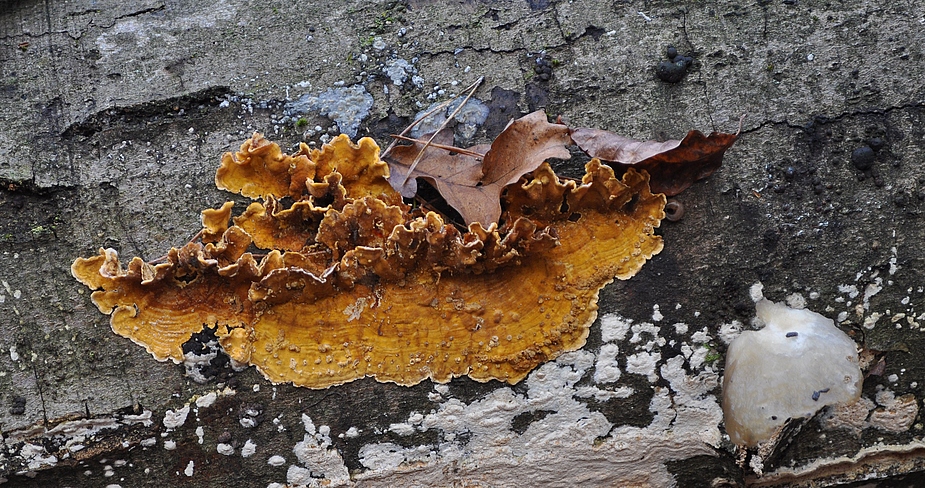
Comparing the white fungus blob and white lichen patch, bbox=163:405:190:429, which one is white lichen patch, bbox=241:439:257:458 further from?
the white fungus blob

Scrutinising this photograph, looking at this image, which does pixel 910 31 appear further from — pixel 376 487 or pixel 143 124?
pixel 143 124

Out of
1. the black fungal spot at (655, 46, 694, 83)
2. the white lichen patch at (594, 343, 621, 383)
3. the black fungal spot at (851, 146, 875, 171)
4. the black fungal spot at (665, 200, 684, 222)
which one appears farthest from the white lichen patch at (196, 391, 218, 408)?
the black fungal spot at (851, 146, 875, 171)

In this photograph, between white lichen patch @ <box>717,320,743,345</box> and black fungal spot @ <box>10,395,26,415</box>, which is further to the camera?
white lichen patch @ <box>717,320,743,345</box>

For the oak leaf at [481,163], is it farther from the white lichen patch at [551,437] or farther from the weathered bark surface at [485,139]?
the white lichen patch at [551,437]

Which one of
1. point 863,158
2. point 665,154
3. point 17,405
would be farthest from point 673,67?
point 17,405

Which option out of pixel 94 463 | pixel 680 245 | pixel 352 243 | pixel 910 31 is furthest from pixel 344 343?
pixel 910 31

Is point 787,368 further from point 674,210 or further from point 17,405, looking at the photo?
point 17,405
